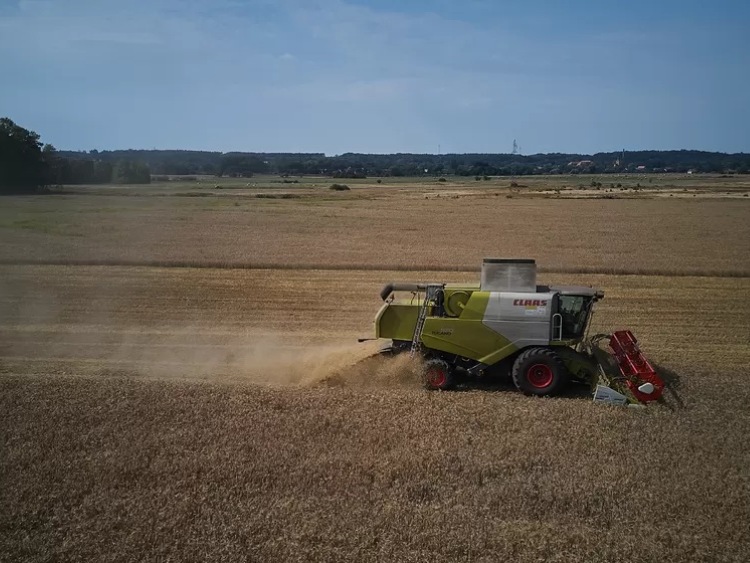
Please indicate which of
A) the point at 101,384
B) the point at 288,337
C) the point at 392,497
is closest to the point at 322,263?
the point at 288,337

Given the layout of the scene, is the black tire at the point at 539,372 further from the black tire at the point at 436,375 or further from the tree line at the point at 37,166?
the tree line at the point at 37,166

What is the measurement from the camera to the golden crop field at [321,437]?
699cm

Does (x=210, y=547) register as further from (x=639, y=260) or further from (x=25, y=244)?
(x=25, y=244)

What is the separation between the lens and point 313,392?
36.7ft

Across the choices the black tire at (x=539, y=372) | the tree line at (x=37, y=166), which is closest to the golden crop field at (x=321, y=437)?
the black tire at (x=539, y=372)

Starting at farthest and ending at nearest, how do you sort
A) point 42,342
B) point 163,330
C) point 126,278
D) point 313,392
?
point 126,278 < point 163,330 < point 42,342 < point 313,392

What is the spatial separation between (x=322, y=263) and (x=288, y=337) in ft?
27.9

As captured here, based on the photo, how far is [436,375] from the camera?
11633 mm

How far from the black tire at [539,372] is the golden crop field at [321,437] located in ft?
0.78

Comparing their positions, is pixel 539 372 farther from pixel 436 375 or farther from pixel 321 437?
pixel 321 437

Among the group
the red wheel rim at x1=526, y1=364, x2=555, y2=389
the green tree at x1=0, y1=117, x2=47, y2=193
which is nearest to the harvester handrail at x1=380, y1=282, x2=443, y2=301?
the red wheel rim at x1=526, y1=364, x2=555, y2=389

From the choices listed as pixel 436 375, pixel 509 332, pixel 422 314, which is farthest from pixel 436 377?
pixel 509 332

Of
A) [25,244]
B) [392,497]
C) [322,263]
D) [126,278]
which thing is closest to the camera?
[392,497]

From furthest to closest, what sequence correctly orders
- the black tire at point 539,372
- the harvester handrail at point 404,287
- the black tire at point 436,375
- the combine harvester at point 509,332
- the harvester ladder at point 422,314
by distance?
the harvester handrail at point 404,287
the harvester ladder at point 422,314
the black tire at point 436,375
the combine harvester at point 509,332
the black tire at point 539,372
